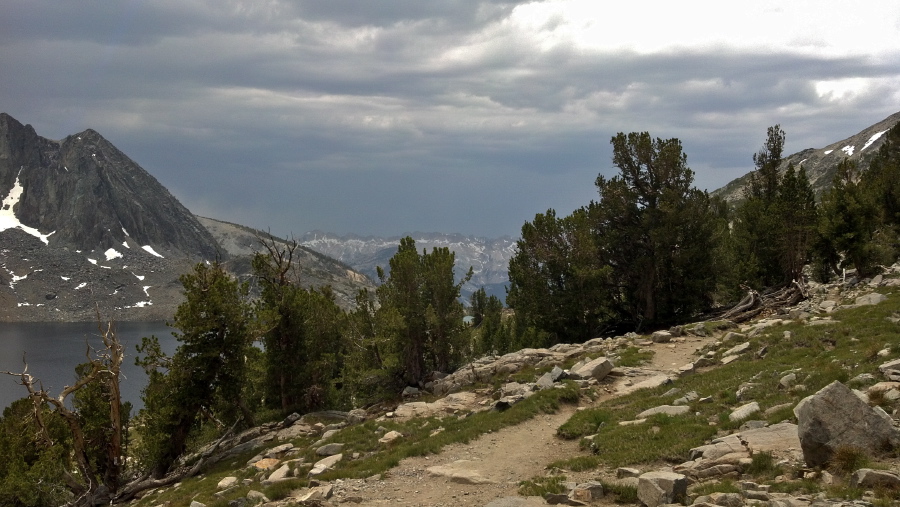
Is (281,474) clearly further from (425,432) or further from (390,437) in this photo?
(425,432)

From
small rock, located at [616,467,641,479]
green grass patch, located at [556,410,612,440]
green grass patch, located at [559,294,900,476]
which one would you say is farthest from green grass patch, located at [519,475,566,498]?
green grass patch, located at [556,410,612,440]

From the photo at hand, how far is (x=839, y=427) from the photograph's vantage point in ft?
37.4

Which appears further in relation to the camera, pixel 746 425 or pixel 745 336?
pixel 745 336

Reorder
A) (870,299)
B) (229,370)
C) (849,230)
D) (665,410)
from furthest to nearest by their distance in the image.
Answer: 1. (849,230)
2. (229,370)
3. (870,299)
4. (665,410)

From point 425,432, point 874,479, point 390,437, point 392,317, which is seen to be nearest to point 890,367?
point 874,479

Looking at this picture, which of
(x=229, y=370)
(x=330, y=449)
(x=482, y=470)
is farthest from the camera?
(x=229, y=370)

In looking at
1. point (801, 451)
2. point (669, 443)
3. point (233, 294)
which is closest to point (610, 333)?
point (233, 294)

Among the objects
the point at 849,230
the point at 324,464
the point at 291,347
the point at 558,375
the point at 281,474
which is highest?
the point at 849,230

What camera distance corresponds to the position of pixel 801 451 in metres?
12.5

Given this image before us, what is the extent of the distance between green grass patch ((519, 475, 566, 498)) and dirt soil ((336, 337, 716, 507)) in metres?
0.32

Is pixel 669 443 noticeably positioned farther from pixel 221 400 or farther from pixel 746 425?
pixel 221 400

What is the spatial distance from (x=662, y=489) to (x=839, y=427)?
3.52m

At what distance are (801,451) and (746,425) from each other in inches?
106

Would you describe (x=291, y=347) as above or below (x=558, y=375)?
above
